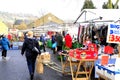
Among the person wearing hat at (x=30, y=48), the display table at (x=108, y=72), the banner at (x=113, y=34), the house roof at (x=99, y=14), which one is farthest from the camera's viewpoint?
the house roof at (x=99, y=14)

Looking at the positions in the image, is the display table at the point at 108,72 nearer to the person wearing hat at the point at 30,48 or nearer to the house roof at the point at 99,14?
the person wearing hat at the point at 30,48

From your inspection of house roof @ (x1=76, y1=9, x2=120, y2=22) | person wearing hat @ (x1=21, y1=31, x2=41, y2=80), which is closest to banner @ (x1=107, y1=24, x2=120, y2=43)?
person wearing hat @ (x1=21, y1=31, x2=41, y2=80)

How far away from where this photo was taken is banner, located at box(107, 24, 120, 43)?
32.8ft

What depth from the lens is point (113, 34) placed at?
9.99 meters

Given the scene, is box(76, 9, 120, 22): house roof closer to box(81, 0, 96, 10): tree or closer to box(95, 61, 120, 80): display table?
box(95, 61, 120, 80): display table

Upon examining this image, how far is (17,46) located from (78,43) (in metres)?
14.8

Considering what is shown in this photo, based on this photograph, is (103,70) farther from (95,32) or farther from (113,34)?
(95,32)

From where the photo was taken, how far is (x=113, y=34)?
32.8ft

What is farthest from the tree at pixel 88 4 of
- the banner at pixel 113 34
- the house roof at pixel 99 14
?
the banner at pixel 113 34

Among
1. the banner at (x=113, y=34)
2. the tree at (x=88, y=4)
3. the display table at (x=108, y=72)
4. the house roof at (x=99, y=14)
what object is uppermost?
the tree at (x=88, y=4)

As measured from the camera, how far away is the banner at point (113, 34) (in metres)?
9.98

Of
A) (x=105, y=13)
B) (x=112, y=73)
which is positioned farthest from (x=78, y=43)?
(x=112, y=73)

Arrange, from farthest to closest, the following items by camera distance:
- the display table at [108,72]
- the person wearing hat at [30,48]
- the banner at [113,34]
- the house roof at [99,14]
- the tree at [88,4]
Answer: the tree at [88,4], the house roof at [99,14], the person wearing hat at [30,48], the banner at [113,34], the display table at [108,72]

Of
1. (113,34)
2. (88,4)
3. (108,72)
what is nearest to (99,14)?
(113,34)
